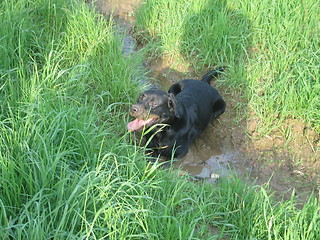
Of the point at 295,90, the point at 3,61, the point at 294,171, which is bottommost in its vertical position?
the point at 294,171

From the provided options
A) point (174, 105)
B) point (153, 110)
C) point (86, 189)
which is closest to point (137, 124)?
point (153, 110)

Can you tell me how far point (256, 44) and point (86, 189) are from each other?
3.46m

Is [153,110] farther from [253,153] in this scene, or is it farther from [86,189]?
[86,189]

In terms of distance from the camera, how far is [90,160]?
9.02 ft

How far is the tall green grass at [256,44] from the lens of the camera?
14.1 ft

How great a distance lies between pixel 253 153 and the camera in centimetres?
424

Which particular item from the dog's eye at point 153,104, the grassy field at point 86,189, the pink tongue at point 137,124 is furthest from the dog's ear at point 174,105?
the grassy field at point 86,189

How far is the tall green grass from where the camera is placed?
429cm

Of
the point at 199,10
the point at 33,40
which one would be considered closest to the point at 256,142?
the point at 199,10

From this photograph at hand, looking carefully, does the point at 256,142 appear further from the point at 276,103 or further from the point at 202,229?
the point at 202,229

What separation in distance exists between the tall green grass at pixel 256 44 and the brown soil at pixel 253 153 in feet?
0.42

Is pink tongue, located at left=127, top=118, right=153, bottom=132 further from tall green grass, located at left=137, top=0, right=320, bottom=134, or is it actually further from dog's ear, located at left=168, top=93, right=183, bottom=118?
tall green grass, located at left=137, top=0, right=320, bottom=134

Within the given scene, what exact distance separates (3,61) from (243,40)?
2.86 m

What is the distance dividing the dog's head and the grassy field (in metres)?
0.24
